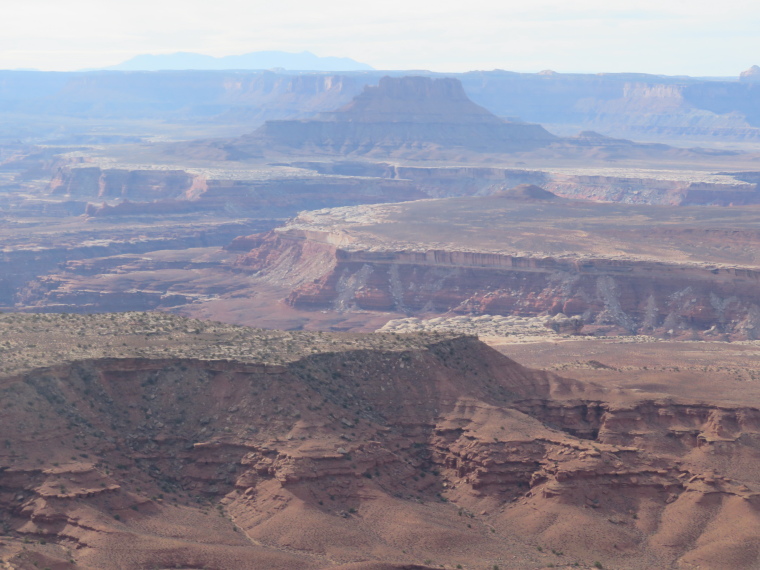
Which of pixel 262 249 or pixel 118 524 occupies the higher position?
pixel 118 524

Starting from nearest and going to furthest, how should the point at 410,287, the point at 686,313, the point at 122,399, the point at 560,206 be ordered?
the point at 122,399 < the point at 686,313 < the point at 410,287 < the point at 560,206

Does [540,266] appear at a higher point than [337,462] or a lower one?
lower

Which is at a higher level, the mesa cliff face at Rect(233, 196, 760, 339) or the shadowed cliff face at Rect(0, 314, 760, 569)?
the shadowed cliff face at Rect(0, 314, 760, 569)

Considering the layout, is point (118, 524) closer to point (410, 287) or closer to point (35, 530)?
point (35, 530)

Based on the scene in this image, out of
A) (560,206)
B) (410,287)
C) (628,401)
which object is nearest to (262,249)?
(410,287)

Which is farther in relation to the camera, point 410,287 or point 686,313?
point 410,287

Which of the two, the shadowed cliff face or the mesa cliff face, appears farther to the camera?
the mesa cliff face

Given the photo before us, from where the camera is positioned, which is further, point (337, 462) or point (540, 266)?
point (540, 266)

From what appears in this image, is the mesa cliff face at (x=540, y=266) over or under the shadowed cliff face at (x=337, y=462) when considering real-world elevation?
under
